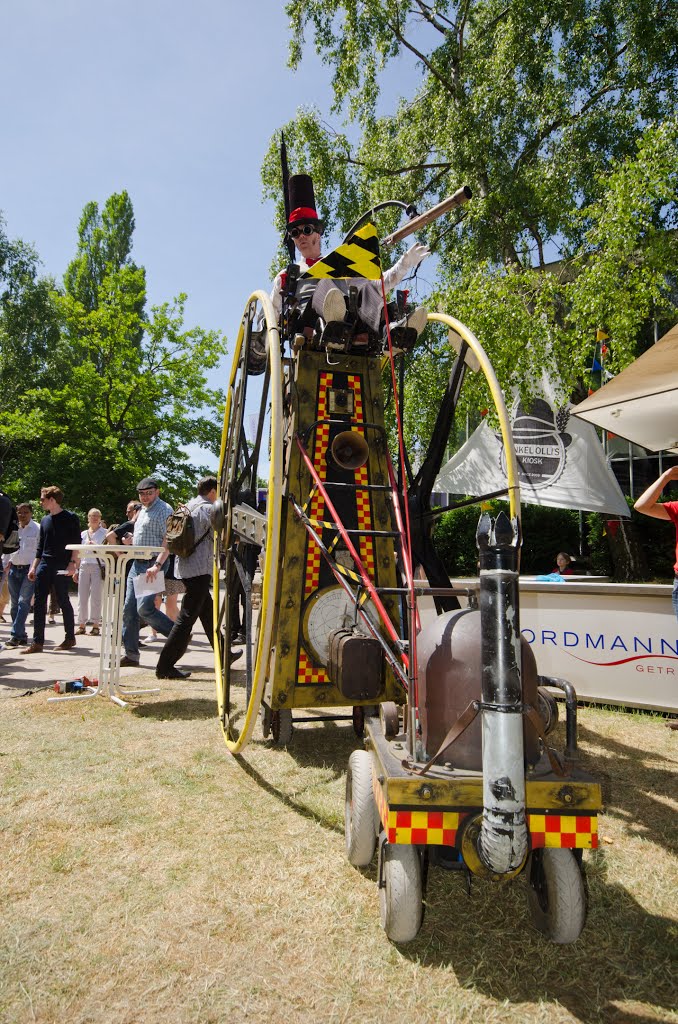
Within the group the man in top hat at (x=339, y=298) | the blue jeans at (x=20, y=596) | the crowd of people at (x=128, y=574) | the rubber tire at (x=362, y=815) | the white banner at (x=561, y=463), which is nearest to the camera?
the rubber tire at (x=362, y=815)

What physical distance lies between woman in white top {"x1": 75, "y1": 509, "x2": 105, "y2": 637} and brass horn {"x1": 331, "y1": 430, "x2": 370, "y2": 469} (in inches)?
238

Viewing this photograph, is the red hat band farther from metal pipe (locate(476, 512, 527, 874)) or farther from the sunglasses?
metal pipe (locate(476, 512, 527, 874))

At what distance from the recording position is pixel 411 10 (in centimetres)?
1491

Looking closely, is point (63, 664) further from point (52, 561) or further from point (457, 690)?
point (457, 690)

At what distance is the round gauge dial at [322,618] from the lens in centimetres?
407

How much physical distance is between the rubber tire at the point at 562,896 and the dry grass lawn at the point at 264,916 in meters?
0.10

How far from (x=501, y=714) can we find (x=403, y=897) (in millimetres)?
748

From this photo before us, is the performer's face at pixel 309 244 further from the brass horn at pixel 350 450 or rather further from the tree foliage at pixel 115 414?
the tree foliage at pixel 115 414

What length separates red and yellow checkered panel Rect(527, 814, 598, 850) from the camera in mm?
2223

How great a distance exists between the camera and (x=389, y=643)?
12.4 feet

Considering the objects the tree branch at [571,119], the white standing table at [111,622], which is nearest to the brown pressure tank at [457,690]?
the white standing table at [111,622]

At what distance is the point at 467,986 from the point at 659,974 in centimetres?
63

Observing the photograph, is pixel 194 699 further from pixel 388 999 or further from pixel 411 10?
pixel 411 10

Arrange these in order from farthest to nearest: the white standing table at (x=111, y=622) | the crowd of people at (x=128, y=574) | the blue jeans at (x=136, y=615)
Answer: the blue jeans at (x=136, y=615) < the crowd of people at (x=128, y=574) < the white standing table at (x=111, y=622)
